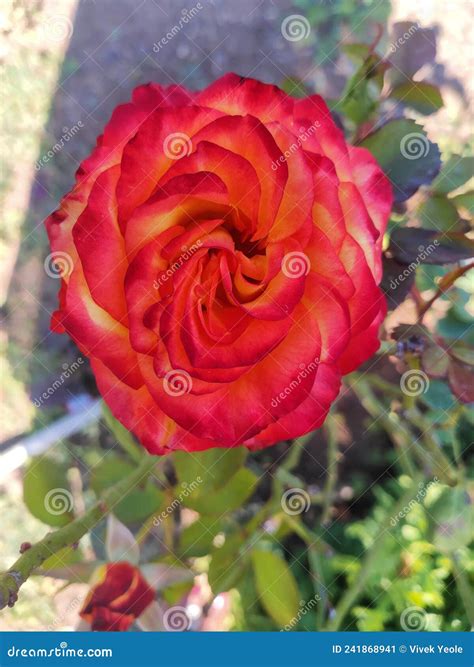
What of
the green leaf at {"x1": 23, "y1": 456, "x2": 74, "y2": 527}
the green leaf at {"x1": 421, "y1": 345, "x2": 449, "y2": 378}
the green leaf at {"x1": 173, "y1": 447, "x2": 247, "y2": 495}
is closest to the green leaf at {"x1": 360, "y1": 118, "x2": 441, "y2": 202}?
the green leaf at {"x1": 421, "y1": 345, "x2": 449, "y2": 378}

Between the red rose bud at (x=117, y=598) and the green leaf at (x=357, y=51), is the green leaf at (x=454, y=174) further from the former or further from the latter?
the red rose bud at (x=117, y=598)

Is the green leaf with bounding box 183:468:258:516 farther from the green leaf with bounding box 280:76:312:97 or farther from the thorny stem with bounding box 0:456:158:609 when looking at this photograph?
the green leaf with bounding box 280:76:312:97

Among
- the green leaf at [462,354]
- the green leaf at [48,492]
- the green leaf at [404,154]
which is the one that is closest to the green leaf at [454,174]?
the green leaf at [404,154]

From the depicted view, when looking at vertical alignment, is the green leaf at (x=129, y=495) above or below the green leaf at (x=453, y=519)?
above

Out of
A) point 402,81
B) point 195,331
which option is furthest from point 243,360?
point 402,81

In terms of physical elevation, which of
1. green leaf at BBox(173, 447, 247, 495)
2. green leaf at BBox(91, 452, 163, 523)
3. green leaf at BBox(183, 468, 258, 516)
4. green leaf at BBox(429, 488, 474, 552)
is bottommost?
green leaf at BBox(429, 488, 474, 552)

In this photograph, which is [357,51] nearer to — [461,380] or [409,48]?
[409,48]

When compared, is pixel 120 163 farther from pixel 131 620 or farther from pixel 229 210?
pixel 131 620

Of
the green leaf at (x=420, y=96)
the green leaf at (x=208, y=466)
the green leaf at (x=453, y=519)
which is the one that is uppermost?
the green leaf at (x=420, y=96)
